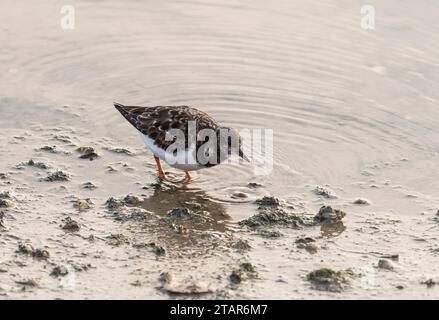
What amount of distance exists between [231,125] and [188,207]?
2.18 m

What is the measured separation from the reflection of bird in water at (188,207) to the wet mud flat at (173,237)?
1 centimetres

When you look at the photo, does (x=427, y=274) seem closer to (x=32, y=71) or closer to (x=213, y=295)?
(x=213, y=295)

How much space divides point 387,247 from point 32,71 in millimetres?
5990

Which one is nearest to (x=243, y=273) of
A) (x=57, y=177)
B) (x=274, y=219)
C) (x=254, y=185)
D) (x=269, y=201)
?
(x=274, y=219)

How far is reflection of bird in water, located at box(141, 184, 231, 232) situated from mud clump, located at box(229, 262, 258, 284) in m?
0.95

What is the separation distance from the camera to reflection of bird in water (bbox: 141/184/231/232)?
8.70m

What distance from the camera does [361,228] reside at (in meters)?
8.69

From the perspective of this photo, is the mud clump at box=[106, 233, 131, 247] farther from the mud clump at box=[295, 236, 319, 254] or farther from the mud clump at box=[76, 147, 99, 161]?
the mud clump at box=[76, 147, 99, 161]

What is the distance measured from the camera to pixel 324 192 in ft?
31.0

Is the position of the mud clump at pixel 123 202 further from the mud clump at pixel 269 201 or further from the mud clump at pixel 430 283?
the mud clump at pixel 430 283

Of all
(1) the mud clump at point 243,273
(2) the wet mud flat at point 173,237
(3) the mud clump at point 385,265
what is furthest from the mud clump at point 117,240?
(3) the mud clump at point 385,265

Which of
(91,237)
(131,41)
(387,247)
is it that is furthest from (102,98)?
(387,247)

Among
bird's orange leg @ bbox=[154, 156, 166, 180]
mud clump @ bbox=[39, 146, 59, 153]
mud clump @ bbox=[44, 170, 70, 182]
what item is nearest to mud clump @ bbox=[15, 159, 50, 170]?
mud clump @ bbox=[44, 170, 70, 182]

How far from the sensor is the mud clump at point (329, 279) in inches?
292
